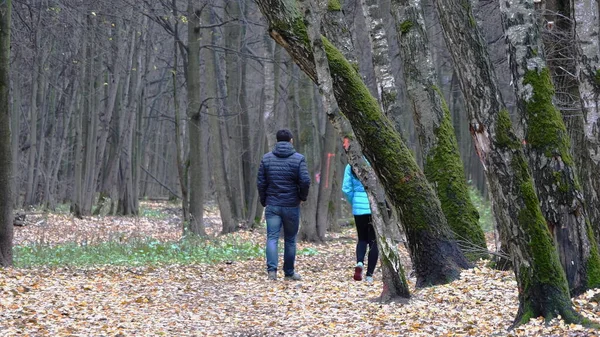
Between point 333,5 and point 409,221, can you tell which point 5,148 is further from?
point 409,221

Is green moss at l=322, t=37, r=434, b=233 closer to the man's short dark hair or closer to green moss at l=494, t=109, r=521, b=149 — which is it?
green moss at l=494, t=109, r=521, b=149

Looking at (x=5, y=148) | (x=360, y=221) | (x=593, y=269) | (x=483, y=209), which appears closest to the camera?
(x=593, y=269)

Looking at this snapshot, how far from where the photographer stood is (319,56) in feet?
25.6

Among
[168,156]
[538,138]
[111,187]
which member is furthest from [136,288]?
[168,156]

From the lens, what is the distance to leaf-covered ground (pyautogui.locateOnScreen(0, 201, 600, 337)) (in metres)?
7.47

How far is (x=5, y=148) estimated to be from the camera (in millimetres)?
11727

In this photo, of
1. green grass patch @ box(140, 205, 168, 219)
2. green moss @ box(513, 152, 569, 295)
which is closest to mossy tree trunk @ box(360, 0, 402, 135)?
green moss @ box(513, 152, 569, 295)

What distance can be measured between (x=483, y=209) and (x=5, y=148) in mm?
24119

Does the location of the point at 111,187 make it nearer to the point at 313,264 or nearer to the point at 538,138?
the point at 313,264

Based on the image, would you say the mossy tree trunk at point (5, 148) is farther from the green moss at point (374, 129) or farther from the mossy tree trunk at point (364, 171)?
the mossy tree trunk at point (364, 171)

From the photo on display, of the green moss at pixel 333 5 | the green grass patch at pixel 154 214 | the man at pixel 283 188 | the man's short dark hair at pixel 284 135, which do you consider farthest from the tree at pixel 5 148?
the green grass patch at pixel 154 214

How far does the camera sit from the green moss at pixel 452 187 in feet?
34.3

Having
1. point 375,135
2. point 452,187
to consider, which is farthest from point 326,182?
point 375,135

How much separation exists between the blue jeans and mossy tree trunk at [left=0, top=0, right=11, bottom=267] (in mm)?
4023
